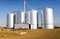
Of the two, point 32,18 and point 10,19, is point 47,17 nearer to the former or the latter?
point 32,18

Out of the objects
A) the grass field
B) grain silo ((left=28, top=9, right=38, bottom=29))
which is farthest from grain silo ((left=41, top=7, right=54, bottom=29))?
the grass field

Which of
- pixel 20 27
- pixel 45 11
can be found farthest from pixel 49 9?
pixel 20 27

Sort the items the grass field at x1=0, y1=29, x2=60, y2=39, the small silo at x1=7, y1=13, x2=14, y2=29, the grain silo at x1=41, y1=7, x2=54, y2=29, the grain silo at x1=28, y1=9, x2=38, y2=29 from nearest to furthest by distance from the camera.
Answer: the grass field at x1=0, y1=29, x2=60, y2=39, the grain silo at x1=41, y1=7, x2=54, y2=29, the grain silo at x1=28, y1=9, x2=38, y2=29, the small silo at x1=7, y1=13, x2=14, y2=29

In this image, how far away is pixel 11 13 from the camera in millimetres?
63125

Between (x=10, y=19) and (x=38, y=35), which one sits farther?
(x=10, y=19)

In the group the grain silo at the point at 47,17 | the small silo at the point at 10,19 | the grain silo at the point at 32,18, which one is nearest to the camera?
the grain silo at the point at 47,17

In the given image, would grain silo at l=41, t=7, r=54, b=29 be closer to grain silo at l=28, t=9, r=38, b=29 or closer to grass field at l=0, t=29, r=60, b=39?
grain silo at l=28, t=9, r=38, b=29

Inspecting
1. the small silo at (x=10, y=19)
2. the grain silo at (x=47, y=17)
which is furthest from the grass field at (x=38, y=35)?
the small silo at (x=10, y=19)

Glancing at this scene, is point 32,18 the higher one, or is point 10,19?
point 32,18

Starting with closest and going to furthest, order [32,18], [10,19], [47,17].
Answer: [47,17]
[32,18]
[10,19]

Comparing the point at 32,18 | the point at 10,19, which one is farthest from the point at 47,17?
the point at 10,19

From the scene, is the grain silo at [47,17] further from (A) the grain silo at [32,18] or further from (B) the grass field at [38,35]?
(B) the grass field at [38,35]

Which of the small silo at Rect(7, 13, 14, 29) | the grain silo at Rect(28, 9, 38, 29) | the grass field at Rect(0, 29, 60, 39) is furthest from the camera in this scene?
the small silo at Rect(7, 13, 14, 29)

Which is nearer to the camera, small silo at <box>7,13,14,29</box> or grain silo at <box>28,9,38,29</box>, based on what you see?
grain silo at <box>28,9,38,29</box>
